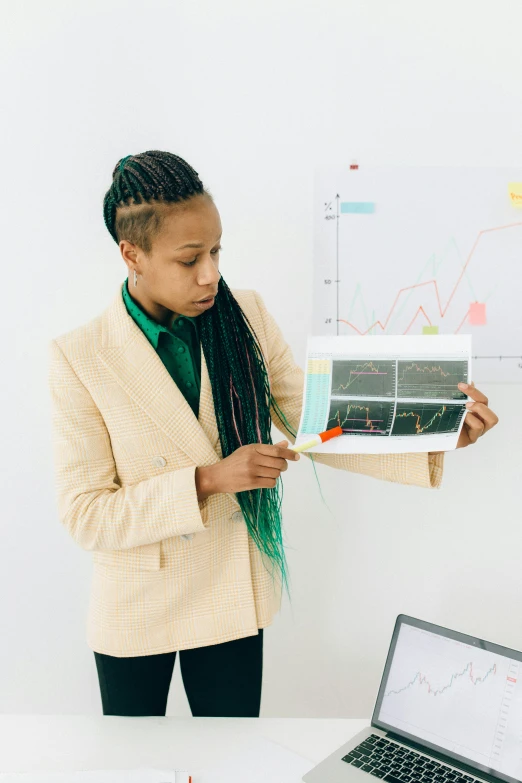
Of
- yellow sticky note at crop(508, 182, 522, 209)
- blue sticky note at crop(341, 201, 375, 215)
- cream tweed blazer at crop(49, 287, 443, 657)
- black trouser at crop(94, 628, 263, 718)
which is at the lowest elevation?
black trouser at crop(94, 628, 263, 718)

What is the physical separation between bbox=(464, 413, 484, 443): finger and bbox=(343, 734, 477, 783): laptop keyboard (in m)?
0.51

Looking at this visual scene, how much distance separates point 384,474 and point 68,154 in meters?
1.13

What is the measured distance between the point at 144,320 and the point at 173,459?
255 mm

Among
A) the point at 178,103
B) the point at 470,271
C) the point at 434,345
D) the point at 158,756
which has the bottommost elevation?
the point at 158,756

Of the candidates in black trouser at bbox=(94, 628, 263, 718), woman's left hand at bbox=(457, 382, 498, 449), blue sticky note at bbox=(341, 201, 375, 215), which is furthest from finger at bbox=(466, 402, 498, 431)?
blue sticky note at bbox=(341, 201, 375, 215)

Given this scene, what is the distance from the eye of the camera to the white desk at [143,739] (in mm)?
1089

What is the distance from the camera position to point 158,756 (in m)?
1.09

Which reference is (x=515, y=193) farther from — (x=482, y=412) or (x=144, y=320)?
(x=144, y=320)

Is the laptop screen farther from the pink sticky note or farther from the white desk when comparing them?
the pink sticky note

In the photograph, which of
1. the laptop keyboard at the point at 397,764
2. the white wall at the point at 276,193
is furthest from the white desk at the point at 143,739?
the white wall at the point at 276,193

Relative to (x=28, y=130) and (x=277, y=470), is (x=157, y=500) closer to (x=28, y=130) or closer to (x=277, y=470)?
(x=277, y=470)

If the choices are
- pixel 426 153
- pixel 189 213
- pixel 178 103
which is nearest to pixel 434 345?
pixel 189 213

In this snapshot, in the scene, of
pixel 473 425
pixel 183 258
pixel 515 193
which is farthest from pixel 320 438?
pixel 515 193

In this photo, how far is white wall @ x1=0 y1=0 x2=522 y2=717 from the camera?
69.5 inches
